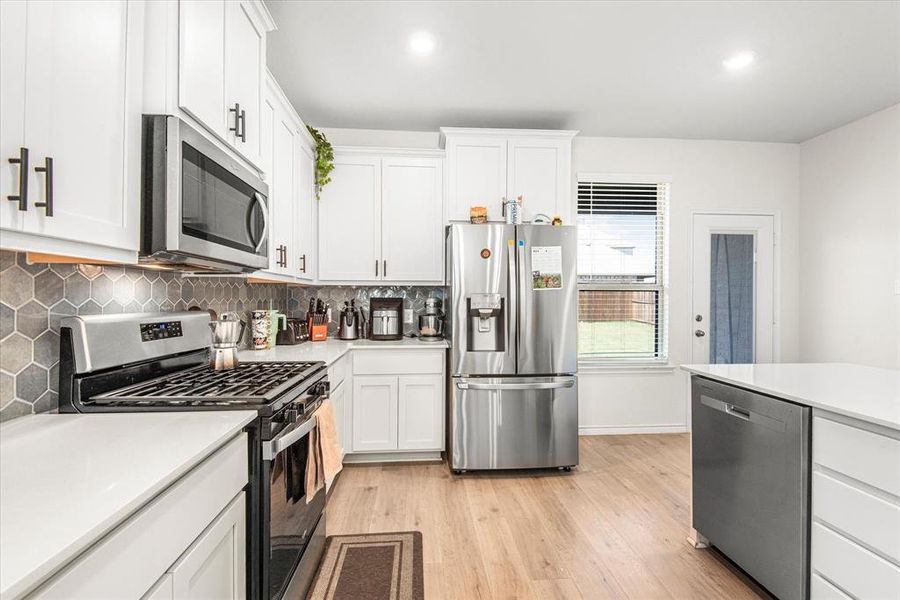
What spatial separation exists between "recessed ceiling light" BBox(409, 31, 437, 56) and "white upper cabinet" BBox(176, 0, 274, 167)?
784 millimetres

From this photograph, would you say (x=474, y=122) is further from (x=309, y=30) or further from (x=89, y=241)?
(x=89, y=241)

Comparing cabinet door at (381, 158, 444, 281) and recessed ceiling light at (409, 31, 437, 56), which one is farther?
cabinet door at (381, 158, 444, 281)

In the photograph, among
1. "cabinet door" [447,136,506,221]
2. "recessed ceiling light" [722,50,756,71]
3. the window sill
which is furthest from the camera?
the window sill

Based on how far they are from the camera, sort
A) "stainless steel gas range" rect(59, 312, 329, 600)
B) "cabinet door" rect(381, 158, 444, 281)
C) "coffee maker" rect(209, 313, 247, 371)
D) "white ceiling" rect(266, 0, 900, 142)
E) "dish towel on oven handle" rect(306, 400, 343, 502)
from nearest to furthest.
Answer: "stainless steel gas range" rect(59, 312, 329, 600) < "dish towel on oven handle" rect(306, 400, 343, 502) < "coffee maker" rect(209, 313, 247, 371) < "white ceiling" rect(266, 0, 900, 142) < "cabinet door" rect(381, 158, 444, 281)

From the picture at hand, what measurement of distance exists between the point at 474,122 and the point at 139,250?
2942mm

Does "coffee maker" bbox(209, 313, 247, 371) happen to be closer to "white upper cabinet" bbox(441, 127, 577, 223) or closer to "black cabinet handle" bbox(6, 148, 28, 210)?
"black cabinet handle" bbox(6, 148, 28, 210)

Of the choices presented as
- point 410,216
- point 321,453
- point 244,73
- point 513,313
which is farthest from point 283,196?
point 513,313

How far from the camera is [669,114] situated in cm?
356

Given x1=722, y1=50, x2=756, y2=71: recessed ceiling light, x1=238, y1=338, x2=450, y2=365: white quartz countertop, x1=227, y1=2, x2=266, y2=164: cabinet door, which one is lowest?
x1=238, y1=338, x2=450, y2=365: white quartz countertop

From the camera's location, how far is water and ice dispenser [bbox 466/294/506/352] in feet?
10.3

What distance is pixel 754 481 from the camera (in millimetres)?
1805

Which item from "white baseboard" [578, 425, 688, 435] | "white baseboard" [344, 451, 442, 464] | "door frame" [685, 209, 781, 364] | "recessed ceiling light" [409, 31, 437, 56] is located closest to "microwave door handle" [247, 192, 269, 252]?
"recessed ceiling light" [409, 31, 437, 56]

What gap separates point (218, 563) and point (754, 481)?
1.90m

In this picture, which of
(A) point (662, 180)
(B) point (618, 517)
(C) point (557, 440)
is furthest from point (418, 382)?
(A) point (662, 180)
